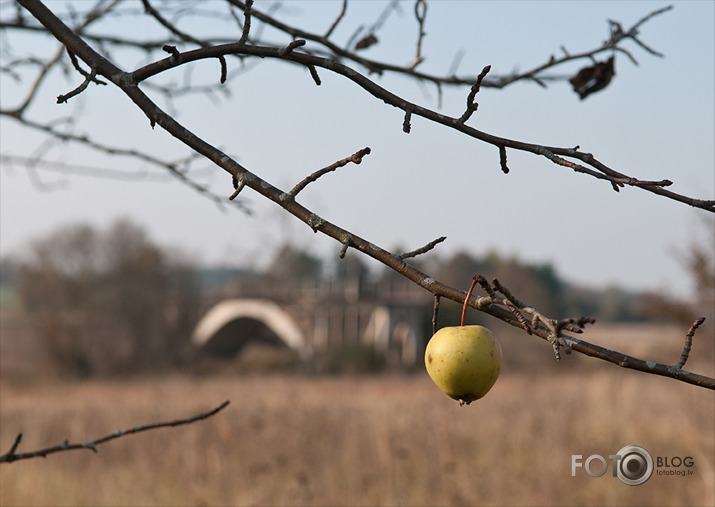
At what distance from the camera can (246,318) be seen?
36.8m

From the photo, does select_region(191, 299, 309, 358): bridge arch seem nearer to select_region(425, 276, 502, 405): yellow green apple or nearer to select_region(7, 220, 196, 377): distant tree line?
select_region(7, 220, 196, 377): distant tree line

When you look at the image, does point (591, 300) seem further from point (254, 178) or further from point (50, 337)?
point (254, 178)

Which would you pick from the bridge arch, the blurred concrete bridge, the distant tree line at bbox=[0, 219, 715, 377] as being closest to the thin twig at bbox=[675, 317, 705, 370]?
the distant tree line at bbox=[0, 219, 715, 377]

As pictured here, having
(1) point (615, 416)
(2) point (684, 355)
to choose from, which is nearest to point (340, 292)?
(1) point (615, 416)

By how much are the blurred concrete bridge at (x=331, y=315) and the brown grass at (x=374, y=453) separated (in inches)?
823

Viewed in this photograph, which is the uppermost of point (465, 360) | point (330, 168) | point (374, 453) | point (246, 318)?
point (330, 168)

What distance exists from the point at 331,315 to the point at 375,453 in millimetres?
25938

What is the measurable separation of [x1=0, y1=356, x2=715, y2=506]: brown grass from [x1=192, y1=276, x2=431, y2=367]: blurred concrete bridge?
20.9 m

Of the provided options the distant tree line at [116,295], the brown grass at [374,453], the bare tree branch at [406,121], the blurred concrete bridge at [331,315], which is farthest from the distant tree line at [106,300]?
the bare tree branch at [406,121]

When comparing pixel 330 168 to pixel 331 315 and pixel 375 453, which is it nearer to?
pixel 375 453

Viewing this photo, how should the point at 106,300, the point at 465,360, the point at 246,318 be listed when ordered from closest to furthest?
the point at 465,360 < the point at 106,300 < the point at 246,318

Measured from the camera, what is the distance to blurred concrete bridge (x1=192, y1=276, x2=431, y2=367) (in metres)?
33.0

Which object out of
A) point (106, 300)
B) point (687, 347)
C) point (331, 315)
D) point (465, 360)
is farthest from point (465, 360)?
point (331, 315)

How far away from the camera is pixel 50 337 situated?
90.9ft
